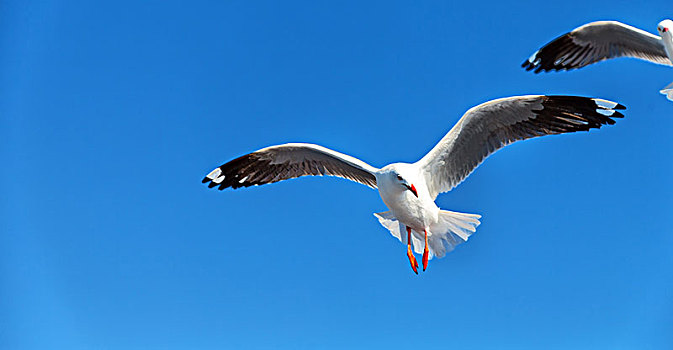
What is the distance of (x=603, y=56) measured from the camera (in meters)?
7.39

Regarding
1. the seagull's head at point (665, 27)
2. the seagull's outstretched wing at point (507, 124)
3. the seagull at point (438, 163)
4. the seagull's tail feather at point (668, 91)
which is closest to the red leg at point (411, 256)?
the seagull at point (438, 163)

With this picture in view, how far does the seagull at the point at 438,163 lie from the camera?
4.86 meters

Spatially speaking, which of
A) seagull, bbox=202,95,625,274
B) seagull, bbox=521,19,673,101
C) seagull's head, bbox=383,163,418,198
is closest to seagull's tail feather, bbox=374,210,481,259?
seagull, bbox=202,95,625,274

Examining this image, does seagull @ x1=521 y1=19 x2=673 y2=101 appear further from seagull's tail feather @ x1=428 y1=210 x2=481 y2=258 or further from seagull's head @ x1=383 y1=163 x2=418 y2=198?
seagull's head @ x1=383 y1=163 x2=418 y2=198

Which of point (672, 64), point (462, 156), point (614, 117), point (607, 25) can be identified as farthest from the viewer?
point (607, 25)

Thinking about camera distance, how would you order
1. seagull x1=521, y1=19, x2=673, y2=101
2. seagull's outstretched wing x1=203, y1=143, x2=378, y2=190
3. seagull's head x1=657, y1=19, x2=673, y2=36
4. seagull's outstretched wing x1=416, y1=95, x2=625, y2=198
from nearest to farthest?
seagull's outstretched wing x1=416, y1=95, x2=625, y2=198 < seagull's outstretched wing x1=203, y1=143, x2=378, y2=190 < seagull's head x1=657, y1=19, x2=673, y2=36 < seagull x1=521, y1=19, x2=673, y2=101

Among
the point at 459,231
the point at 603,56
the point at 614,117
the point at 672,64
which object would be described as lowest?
the point at 459,231

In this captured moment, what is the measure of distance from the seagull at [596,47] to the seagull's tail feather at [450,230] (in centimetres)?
289

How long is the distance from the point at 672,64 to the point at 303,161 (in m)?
3.97

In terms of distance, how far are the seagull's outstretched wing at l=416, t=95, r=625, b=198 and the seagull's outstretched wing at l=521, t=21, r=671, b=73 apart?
2.72m

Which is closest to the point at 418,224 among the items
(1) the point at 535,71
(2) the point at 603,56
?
(1) the point at 535,71

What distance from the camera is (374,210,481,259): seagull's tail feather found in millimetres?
5312

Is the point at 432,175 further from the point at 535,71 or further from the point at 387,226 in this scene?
the point at 535,71

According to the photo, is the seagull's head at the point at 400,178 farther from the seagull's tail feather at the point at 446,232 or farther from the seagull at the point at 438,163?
the seagull's tail feather at the point at 446,232
